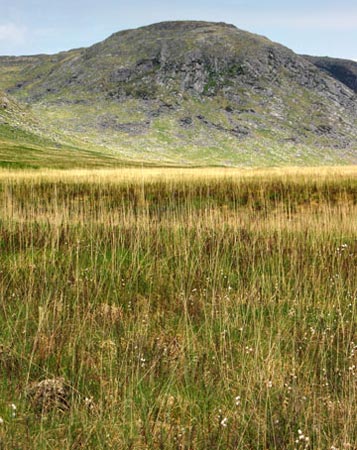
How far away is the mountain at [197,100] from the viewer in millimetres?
108062

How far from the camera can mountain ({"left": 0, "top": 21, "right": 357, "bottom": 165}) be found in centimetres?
10806

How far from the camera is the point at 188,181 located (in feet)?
65.7

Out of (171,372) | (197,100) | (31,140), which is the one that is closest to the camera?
(171,372)

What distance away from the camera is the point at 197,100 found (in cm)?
12562

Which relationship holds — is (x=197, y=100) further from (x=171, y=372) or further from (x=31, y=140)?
(x=171, y=372)

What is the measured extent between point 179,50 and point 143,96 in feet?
70.1

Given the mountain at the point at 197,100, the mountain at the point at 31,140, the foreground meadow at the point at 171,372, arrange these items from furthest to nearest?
the mountain at the point at 197,100 → the mountain at the point at 31,140 → the foreground meadow at the point at 171,372

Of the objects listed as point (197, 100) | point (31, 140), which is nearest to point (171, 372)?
point (31, 140)

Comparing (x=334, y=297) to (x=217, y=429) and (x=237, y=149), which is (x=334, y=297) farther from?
(x=237, y=149)

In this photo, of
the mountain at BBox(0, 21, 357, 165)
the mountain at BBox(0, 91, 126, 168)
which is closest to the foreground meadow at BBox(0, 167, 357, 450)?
the mountain at BBox(0, 91, 126, 168)

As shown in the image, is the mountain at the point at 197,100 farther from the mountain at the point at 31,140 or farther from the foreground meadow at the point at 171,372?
the foreground meadow at the point at 171,372

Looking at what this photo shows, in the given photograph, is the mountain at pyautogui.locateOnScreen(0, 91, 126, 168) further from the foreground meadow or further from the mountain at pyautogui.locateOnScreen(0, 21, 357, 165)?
the foreground meadow

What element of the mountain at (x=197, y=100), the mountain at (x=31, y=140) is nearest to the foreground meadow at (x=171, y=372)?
the mountain at (x=31, y=140)

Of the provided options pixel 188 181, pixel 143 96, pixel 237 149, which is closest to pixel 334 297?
pixel 188 181
